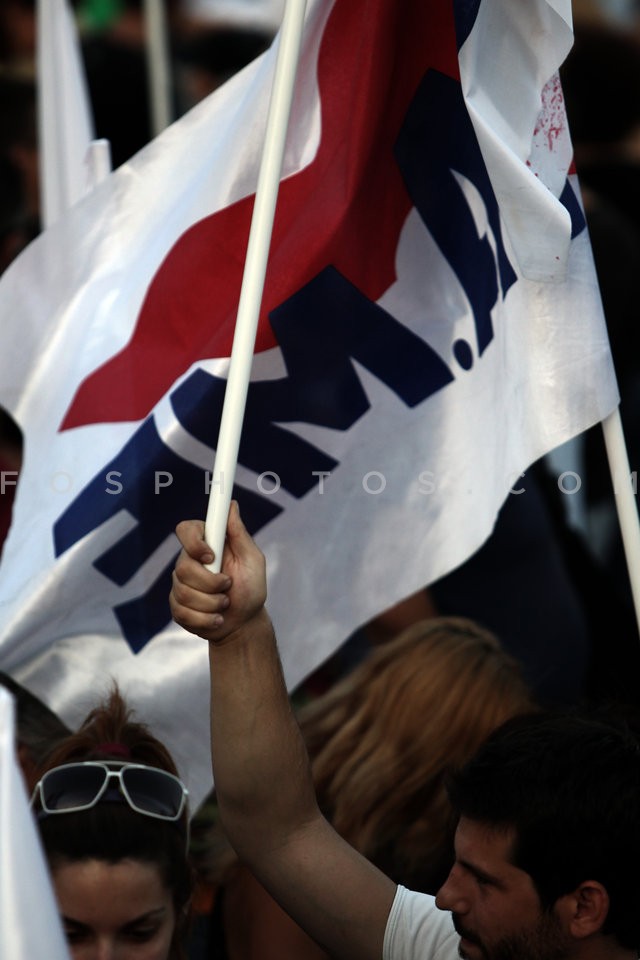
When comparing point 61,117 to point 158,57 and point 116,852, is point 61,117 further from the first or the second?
point 116,852

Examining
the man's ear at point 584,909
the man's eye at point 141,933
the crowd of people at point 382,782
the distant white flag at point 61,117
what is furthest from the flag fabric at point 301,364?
the distant white flag at point 61,117

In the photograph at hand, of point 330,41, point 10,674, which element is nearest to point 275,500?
point 10,674

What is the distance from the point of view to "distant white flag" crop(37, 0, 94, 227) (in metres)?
4.01

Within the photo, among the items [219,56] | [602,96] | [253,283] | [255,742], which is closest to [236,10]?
[219,56]

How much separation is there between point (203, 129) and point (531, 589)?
1.38 metres

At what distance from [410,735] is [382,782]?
0.11 metres

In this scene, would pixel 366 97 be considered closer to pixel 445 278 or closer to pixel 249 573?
pixel 445 278

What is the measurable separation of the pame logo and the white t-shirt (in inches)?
32.3

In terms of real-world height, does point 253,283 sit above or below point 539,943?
above

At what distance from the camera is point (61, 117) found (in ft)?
13.5

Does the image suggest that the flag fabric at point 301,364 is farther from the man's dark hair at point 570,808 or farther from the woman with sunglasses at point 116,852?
the man's dark hair at point 570,808

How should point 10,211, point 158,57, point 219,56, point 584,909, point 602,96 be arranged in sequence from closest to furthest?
1. point 584,909
2. point 10,211
3. point 158,57
4. point 602,96
5. point 219,56

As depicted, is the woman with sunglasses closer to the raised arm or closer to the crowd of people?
the crowd of people

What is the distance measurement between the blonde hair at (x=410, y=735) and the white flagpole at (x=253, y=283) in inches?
35.2
